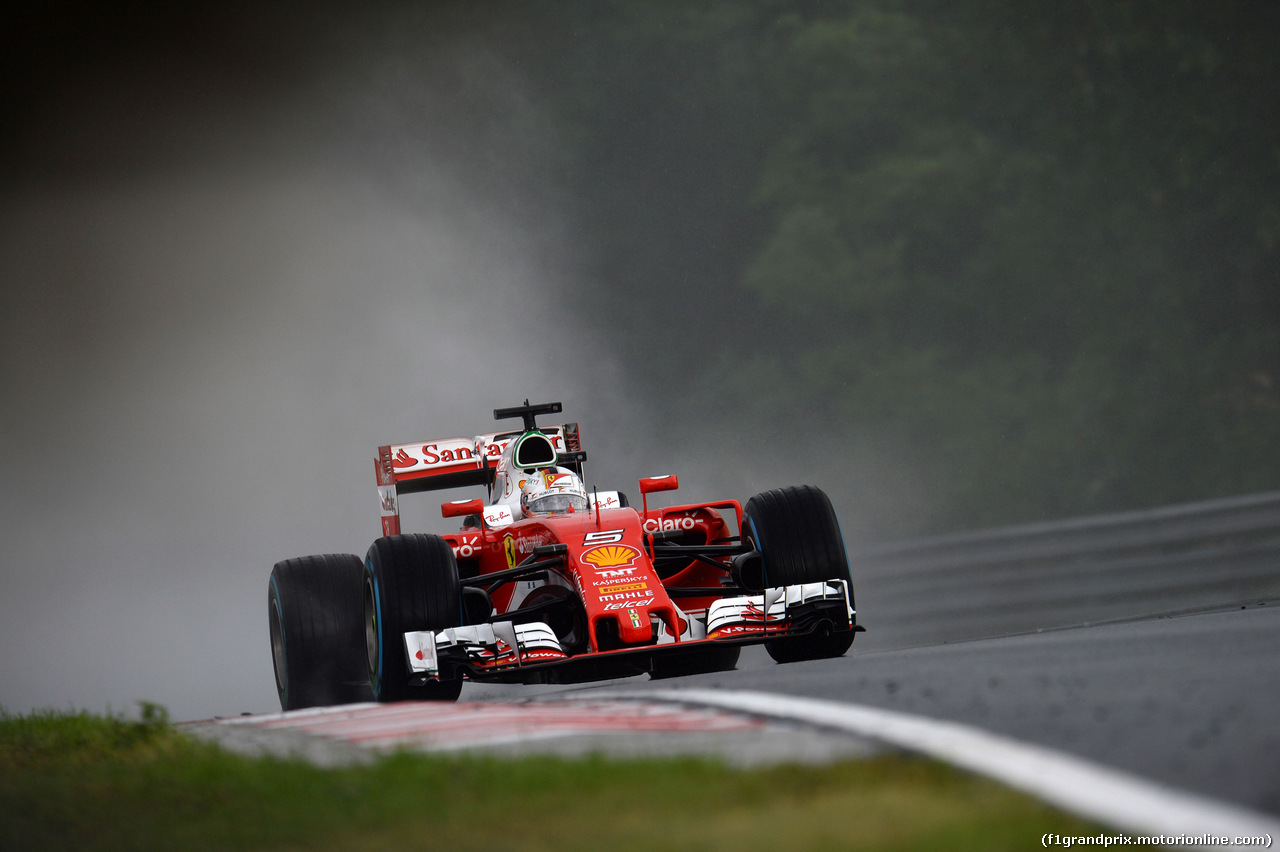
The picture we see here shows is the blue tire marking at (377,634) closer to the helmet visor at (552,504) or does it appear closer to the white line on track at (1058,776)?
the helmet visor at (552,504)

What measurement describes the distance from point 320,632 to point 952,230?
46.4 ft

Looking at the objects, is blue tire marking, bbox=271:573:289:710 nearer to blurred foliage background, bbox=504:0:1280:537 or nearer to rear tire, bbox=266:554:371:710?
rear tire, bbox=266:554:371:710

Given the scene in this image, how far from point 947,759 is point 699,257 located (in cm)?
1724

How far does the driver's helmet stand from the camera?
29.4 feet

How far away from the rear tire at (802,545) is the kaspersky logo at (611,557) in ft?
2.54

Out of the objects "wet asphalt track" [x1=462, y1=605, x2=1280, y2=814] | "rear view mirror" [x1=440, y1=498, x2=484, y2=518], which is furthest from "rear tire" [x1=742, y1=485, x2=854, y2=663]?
"rear view mirror" [x1=440, y1=498, x2=484, y2=518]

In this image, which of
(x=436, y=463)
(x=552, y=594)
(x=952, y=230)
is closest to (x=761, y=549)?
(x=552, y=594)

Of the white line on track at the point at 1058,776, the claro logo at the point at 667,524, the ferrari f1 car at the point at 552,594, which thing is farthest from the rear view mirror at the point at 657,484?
the white line on track at the point at 1058,776

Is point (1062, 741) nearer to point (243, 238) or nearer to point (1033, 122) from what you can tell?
point (243, 238)

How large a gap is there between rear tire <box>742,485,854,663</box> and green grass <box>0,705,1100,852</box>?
14.1ft

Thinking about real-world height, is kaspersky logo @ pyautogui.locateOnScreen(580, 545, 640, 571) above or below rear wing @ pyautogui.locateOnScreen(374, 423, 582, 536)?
below

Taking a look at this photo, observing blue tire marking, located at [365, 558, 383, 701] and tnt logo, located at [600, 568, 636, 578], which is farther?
tnt logo, located at [600, 568, 636, 578]

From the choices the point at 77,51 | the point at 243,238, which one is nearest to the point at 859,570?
the point at 243,238

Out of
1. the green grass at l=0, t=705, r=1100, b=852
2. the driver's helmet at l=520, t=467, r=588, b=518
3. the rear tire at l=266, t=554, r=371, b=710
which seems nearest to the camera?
the green grass at l=0, t=705, r=1100, b=852
